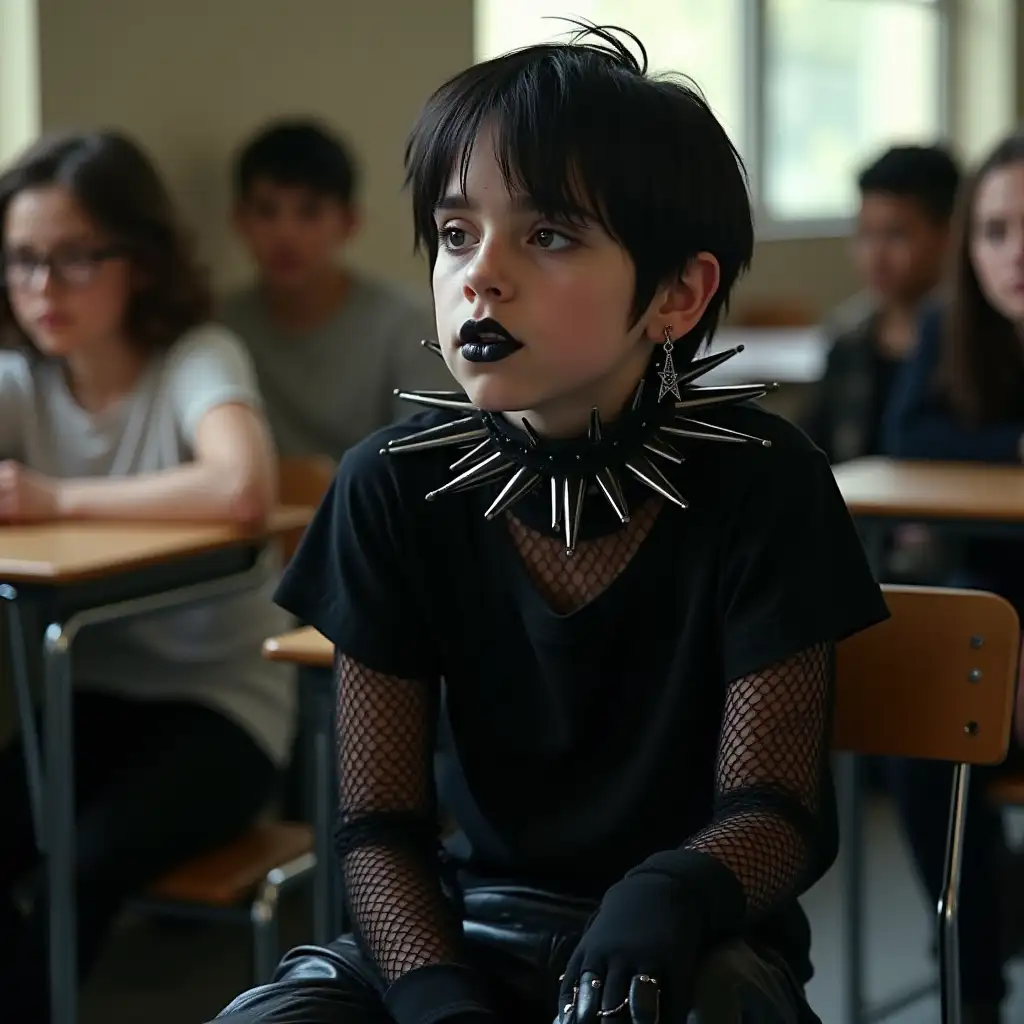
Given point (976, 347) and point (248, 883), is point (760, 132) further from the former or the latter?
point (248, 883)

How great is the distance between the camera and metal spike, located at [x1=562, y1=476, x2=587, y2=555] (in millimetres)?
1372

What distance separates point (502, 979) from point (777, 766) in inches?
10.5

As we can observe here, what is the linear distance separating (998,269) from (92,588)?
139 centimetres

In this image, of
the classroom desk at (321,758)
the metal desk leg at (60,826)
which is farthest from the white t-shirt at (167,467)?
the classroom desk at (321,758)

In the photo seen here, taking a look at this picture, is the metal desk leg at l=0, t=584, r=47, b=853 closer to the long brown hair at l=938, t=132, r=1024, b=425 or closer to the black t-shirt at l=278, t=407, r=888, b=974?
the black t-shirt at l=278, t=407, r=888, b=974

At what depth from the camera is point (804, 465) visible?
137 cm

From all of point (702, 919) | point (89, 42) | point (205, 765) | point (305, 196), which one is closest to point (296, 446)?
point (305, 196)

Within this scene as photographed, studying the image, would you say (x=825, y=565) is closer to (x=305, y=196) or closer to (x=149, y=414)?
(x=149, y=414)

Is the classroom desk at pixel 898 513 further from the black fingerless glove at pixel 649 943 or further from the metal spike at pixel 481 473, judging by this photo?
the black fingerless glove at pixel 649 943

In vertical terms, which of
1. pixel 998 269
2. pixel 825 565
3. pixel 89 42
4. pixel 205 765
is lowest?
pixel 205 765

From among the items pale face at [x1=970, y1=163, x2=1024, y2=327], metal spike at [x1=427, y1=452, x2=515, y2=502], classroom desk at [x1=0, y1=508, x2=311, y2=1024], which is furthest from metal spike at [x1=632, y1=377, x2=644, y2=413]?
pale face at [x1=970, y1=163, x2=1024, y2=327]

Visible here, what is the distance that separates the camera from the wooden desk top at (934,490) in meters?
2.17

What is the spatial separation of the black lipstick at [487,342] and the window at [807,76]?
13.0 ft

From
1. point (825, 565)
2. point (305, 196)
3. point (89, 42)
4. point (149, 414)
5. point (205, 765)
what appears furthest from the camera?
point (305, 196)
